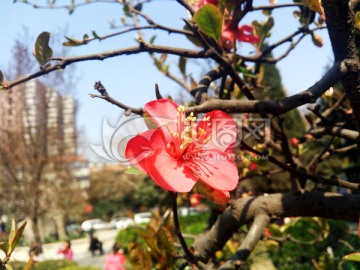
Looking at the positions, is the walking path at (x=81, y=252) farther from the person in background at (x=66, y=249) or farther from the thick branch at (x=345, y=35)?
the thick branch at (x=345, y=35)

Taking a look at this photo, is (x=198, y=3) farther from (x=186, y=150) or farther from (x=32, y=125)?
(x=32, y=125)

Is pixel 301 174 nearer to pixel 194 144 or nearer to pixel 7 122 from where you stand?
pixel 194 144

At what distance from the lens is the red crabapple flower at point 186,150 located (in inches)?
25.2

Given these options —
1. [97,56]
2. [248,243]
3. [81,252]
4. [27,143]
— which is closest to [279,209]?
[248,243]

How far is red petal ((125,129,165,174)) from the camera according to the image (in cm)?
63

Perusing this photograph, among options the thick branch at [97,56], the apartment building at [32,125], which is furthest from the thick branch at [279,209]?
the apartment building at [32,125]

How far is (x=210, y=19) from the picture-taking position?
778 millimetres

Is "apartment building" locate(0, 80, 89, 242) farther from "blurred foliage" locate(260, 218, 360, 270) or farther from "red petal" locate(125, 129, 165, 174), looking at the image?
"red petal" locate(125, 129, 165, 174)

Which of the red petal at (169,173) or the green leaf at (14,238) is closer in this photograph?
the red petal at (169,173)

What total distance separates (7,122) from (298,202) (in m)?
12.2

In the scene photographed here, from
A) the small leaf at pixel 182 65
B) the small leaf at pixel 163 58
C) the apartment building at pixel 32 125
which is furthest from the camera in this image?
the apartment building at pixel 32 125

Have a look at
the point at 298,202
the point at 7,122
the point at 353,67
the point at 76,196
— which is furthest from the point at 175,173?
the point at 76,196

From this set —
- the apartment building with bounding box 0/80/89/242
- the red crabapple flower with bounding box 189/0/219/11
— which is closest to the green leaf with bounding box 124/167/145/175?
the red crabapple flower with bounding box 189/0/219/11

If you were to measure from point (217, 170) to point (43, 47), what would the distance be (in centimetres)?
47
